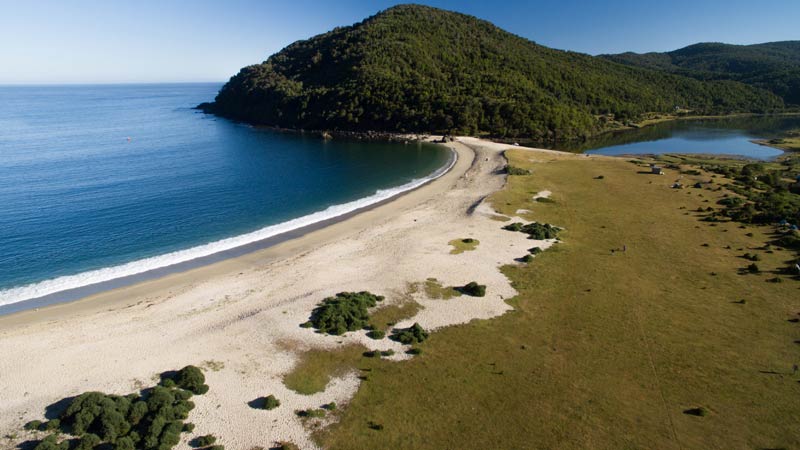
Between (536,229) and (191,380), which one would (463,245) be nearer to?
(536,229)

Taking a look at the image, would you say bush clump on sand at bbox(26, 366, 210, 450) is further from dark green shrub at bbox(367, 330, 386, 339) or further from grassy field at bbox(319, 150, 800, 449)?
dark green shrub at bbox(367, 330, 386, 339)

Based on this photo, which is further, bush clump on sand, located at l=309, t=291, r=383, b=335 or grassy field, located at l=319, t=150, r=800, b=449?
bush clump on sand, located at l=309, t=291, r=383, b=335

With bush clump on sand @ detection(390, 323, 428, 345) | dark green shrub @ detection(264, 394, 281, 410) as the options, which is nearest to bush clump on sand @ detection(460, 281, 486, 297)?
bush clump on sand @ detection(390, 323, 428, 345)

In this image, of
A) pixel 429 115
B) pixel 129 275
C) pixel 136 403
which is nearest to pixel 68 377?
pixel 136 403

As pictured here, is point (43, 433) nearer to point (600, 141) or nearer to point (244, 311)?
point (244, 311)

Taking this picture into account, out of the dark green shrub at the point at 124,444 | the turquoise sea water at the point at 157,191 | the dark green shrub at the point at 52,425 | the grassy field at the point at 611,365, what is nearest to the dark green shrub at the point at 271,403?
the grassy field at the point at 611,365

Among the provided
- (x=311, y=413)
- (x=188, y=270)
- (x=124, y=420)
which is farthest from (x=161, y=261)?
(x=311, y=413)

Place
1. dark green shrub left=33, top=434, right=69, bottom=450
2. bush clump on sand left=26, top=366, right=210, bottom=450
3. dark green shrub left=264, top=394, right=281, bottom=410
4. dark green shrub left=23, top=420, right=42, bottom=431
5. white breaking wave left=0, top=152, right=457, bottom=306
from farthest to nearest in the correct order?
white breaking wave left=0, top=152, right=457, bottom=306
dark green shrub left=264, top=394, right=281, bottom=410
dark green shrub left=23, top=420, right=42, bottom=431
bush clump on sand left=26, top=366, right=210, bottom=450
dark green shrub left=33, top=434, right=69, bottom=450

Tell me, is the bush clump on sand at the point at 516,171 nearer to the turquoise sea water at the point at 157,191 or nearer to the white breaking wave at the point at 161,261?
the turquoise sea water at the point at 157,191
